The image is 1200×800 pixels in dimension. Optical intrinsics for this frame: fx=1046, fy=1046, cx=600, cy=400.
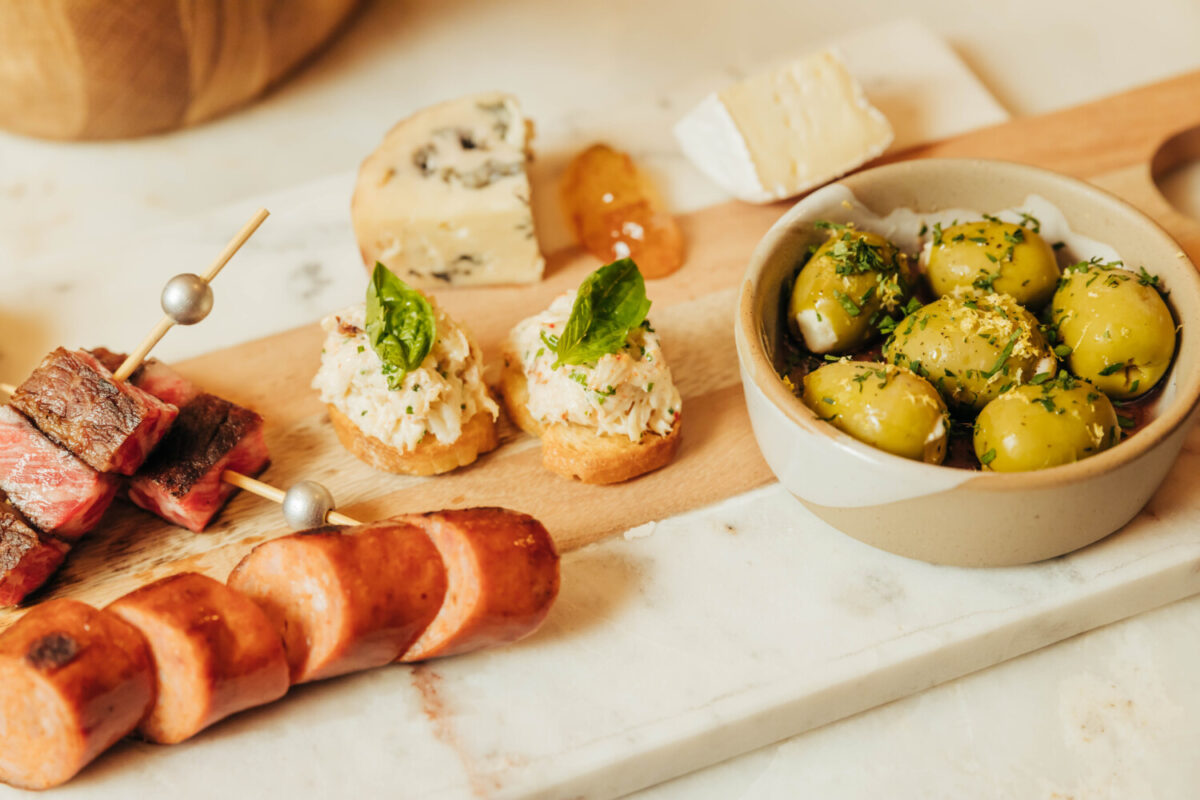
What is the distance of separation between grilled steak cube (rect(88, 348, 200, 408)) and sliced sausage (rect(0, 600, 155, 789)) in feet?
2.34

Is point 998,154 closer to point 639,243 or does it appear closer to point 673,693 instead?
point 639,243

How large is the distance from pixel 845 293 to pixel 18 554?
219 cm

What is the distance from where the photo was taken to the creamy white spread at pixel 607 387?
106 inches

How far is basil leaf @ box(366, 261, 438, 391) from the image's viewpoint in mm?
2631

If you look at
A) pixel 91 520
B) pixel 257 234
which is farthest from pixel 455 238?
pixel 91 520

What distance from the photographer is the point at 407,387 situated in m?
2.68

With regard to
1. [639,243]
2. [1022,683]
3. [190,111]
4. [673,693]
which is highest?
[190,111]

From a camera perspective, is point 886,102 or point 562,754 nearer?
point 562,754

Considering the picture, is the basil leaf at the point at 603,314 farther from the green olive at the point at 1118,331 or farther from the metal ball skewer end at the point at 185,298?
the green olive at the point at 1118,331

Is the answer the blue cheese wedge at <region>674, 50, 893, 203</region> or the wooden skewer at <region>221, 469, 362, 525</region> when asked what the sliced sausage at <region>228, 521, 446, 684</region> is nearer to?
the wooden skewer at <region>221, 469, 362, 525</region>

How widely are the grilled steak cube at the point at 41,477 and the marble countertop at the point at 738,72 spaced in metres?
0.77

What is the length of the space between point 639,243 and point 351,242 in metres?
0.98

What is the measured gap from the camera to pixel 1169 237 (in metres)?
2.76

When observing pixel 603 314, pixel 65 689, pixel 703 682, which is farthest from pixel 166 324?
pixel 703 682
